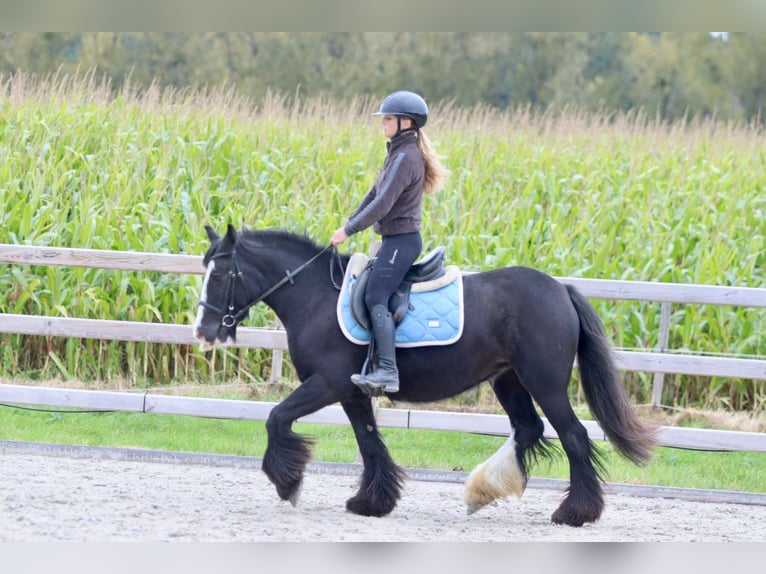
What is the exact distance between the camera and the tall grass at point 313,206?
982cm

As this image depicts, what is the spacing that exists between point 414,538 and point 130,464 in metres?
2.67

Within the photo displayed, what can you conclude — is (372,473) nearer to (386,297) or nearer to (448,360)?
(448,360)

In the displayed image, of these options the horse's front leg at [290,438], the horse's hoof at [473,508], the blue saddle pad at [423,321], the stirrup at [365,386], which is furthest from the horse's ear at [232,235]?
the horse's hoof at [473,508]

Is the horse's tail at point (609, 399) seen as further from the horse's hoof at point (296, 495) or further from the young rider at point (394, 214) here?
the horse's hoof at point (296, 495)

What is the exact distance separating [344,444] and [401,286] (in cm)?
254

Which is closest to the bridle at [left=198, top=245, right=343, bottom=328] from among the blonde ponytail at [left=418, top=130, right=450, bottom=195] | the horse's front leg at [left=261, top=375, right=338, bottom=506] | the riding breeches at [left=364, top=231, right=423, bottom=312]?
the riding breeches at [left=364, top=231, right=423, bottom=312]

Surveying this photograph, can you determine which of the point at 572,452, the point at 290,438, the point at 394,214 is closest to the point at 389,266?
the point at 394,214

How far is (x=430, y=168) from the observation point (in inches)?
251

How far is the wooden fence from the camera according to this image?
7.71 metres

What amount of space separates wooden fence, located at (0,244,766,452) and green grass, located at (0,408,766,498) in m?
0.41

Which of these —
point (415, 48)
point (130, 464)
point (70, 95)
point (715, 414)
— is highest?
point (415, 48)
